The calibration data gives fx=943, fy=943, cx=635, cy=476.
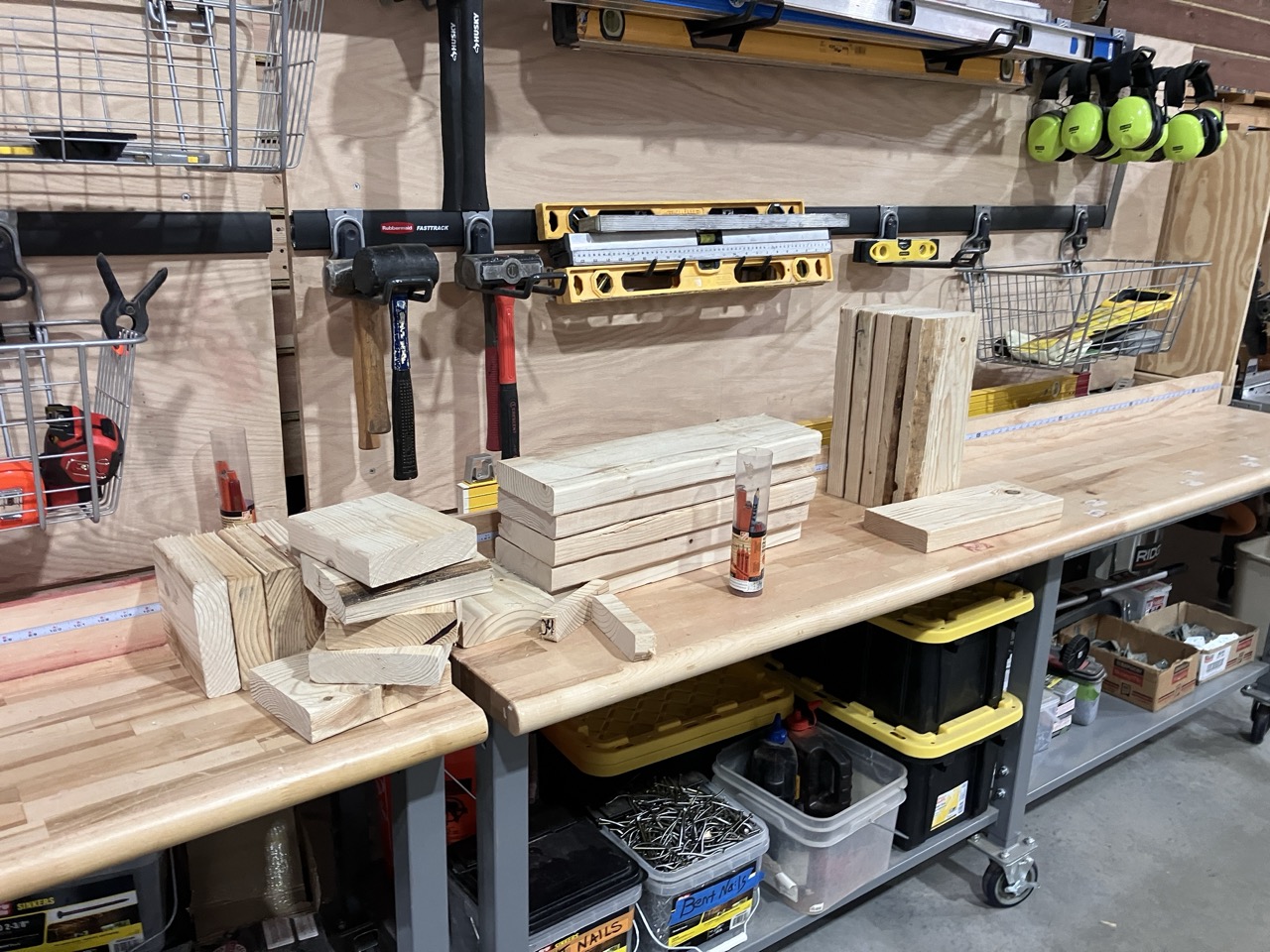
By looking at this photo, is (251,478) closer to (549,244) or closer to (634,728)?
(549,244)

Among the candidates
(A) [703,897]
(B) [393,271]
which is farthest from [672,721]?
(B) [393,271]

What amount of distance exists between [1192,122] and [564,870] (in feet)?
6.84

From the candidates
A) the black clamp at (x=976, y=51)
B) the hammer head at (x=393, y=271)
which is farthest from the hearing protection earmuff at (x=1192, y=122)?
the hammer head at (x=393, y=271)

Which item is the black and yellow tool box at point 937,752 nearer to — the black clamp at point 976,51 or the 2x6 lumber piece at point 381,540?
the 2x6 lumber piece at point 381,540

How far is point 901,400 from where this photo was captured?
62.1 inches

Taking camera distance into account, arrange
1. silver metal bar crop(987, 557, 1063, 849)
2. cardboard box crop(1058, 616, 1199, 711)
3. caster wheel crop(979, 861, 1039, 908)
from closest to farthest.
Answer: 1. silver metal bar crop(987, 557, 1063, 849)
2. caster wheel crop(979, 861, 1039, 908)
3. cardboard box crop(1058, 616, 1199, 711)

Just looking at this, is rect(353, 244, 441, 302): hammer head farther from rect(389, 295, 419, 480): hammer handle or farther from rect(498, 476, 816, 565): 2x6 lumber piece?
rect(498, 476, 816, 565): 2x6 lumber piece

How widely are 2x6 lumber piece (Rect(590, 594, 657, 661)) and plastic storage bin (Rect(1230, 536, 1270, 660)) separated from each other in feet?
6.76

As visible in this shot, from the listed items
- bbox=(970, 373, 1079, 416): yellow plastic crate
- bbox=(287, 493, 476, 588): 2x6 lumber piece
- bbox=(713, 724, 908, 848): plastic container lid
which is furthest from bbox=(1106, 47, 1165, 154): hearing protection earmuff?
bbox=(287, 493, 476, 588): 2x6 lumber piece

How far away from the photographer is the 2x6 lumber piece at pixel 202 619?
1.00 m

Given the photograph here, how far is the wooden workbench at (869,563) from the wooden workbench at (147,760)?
115 millimetres

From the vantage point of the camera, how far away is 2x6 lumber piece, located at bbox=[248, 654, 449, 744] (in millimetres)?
926

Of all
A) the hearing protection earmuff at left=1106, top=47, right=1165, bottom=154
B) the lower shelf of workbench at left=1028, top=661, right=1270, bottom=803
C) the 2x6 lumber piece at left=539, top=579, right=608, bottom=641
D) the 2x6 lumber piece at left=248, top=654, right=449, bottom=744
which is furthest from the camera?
the hearing protection earmuff at left=1106, top=47, right=1165, bottom=154

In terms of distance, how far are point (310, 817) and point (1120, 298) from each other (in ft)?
6.42
